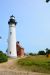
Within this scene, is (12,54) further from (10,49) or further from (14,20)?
(14,20)

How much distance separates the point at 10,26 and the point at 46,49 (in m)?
10.6

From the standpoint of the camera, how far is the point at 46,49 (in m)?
51.5

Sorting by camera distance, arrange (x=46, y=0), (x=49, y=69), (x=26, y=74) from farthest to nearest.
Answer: (x=49, y=69) → (x=46, y=0) → (x=26, y=74)

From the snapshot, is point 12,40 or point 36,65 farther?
point 12,40

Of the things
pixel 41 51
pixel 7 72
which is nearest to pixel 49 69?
pixel 7 72

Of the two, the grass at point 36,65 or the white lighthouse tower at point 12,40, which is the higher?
the white lighthouse tower at point 12,40

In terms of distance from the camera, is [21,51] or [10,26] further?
[21,51]

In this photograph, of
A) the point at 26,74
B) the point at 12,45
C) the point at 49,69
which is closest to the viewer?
the point at 26,74

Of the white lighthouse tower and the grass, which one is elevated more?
the white lighthouse tower

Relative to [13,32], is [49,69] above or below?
below

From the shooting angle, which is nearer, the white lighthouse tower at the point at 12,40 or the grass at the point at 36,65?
the grass at the point at 36,65

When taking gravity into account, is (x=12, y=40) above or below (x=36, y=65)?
above

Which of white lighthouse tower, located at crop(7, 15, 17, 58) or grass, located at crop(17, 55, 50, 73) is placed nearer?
grass, located at crop(17, 55, 50, 73)

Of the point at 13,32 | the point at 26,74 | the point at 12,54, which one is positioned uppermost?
the point at 13,32
